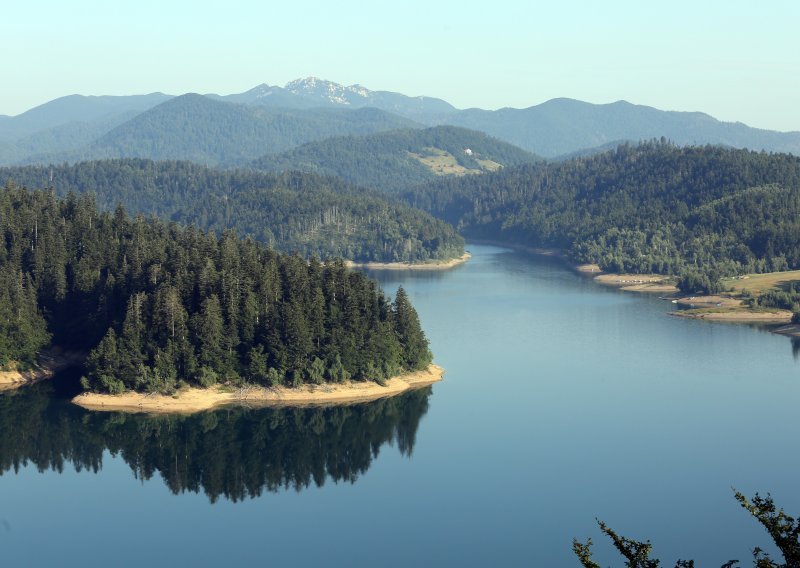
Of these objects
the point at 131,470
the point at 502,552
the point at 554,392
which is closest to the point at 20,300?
the point at 131,470

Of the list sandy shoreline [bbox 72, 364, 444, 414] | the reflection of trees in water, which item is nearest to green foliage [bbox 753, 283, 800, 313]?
the reflection of trees in water

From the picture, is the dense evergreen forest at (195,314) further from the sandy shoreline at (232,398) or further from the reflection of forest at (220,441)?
the reflection of forest at (220,441)

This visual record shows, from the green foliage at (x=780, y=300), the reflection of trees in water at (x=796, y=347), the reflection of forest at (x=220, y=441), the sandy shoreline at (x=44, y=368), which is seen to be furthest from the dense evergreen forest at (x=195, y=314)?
the green foliage at (x=780, y=300)

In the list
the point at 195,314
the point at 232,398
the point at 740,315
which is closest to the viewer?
the point at 232,398

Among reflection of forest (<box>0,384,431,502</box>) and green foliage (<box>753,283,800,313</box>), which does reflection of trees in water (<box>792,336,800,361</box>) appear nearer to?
green foliage (<box>753,283,800,313</box>)

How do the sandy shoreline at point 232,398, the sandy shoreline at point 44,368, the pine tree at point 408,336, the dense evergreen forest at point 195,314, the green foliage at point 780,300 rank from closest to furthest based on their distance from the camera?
the sandy shoreline at point 232,398, the dense evergreen forest at point 195,314, the sandy shoreline at point 44,368, the pine tree at point 408,336, the green foliage at point 780,300

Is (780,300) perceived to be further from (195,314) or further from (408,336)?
(195,314)

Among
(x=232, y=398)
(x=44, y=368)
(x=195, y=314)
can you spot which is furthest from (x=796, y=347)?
(x=44, y=368)
